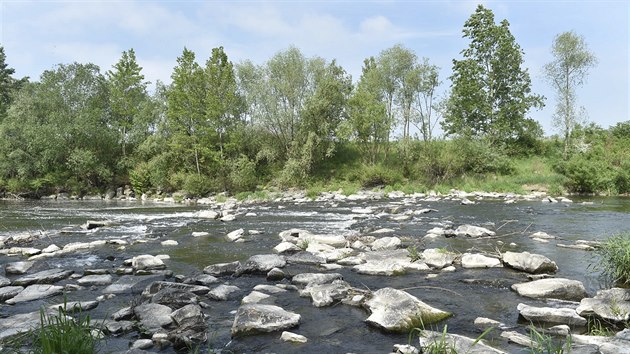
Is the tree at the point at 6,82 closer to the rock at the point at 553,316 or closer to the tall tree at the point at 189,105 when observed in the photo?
the tall tree at the point at 189,105

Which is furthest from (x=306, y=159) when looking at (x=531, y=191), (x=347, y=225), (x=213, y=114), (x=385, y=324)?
(x=385, y=324)

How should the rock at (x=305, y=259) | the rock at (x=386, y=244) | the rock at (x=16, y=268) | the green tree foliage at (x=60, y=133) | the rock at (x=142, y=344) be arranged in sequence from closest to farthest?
the rock at (x=142, y=344), the rock at (x=16, y=268), the rock at (x=305, y=259), the rock at (x=386, y=244), the green tree foliage at (x=60, y=133)

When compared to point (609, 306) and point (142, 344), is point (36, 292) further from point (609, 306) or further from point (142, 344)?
point (609, 306)

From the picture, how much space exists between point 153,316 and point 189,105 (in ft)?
117

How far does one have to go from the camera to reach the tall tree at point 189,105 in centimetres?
3856

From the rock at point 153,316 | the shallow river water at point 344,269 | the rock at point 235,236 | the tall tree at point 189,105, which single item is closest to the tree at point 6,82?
the tall tree at point 189,105

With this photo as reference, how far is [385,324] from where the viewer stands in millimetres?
5824

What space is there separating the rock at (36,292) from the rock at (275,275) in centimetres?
402

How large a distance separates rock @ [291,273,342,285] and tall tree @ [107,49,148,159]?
134 ft

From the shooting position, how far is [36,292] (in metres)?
7.61

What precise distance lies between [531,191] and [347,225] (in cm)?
2410

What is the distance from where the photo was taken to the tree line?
38.9m

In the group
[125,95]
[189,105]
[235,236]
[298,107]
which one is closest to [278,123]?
[298,107]

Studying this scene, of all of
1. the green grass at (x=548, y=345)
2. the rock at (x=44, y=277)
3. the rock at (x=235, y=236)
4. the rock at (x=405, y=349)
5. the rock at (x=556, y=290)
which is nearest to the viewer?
the green grass at (x=548, y=345)
